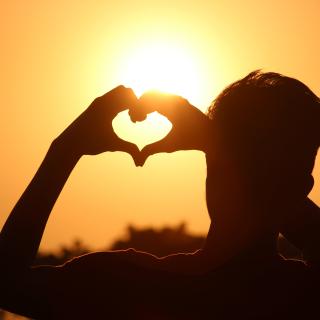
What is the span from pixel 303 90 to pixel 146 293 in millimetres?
1055

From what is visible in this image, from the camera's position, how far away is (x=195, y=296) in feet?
10.1

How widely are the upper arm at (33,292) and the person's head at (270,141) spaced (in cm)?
73

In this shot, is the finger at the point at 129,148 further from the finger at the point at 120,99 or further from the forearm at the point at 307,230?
the forearm at the point at 307,230

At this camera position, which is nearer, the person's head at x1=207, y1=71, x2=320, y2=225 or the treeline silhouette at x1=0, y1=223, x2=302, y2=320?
the person's head at x1=207, y1=71, x2=320, y2=225

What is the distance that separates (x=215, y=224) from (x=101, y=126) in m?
0.66

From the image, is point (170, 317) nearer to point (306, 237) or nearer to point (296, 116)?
point (306, 237)

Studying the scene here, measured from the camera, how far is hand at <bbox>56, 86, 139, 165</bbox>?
286 centimetres

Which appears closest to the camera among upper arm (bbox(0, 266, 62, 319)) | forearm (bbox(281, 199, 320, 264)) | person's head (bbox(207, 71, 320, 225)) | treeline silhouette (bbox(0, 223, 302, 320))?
upper arm (bbox(0, 266, 62, 319))

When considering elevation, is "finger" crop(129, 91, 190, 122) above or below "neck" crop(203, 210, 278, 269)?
above

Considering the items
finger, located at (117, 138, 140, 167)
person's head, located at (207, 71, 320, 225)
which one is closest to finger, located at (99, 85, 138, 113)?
finger, located at (117, 138, 140, 167)

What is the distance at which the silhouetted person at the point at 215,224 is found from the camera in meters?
2.85

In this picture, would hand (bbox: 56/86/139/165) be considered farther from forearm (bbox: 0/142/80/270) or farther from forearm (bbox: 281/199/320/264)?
forearm (bbox: 281/199/320/264)

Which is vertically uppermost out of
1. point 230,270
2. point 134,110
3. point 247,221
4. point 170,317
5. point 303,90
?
point 303,90

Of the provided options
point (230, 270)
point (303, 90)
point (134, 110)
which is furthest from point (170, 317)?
point (303, 90)
